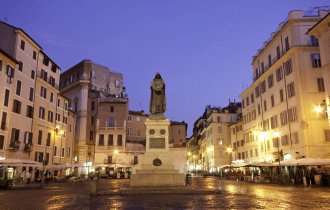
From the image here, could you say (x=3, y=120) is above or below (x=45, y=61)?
below

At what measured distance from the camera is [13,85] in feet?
128

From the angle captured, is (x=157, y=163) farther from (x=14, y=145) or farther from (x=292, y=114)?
(x=14, y=145)

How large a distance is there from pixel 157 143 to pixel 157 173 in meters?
2.04

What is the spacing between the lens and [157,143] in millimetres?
21297

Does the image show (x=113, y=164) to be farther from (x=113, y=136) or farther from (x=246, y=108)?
(x=246, y=108)

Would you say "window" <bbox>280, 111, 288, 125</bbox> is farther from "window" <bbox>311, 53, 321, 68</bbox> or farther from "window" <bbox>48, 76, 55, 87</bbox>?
"window" <bbox>48, 76, 55, 87</bbox>

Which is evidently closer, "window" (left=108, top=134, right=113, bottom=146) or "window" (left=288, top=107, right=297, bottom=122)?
"window" (left=288, top=107, right=297, bottom=122)

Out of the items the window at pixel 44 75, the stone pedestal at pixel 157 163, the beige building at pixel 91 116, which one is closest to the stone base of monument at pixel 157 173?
the stone pedestal at pixel 157 163

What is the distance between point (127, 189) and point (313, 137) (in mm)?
25624

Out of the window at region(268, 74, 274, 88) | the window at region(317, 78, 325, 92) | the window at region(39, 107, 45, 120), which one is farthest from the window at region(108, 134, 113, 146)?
the window at region(317, 78, 325, 92)

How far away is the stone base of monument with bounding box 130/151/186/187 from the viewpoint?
2002 cm

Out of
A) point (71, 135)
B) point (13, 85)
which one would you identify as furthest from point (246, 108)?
point (13, 85)

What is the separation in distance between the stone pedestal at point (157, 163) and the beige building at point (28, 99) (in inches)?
781

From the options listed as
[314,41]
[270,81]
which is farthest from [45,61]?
[314,41]
